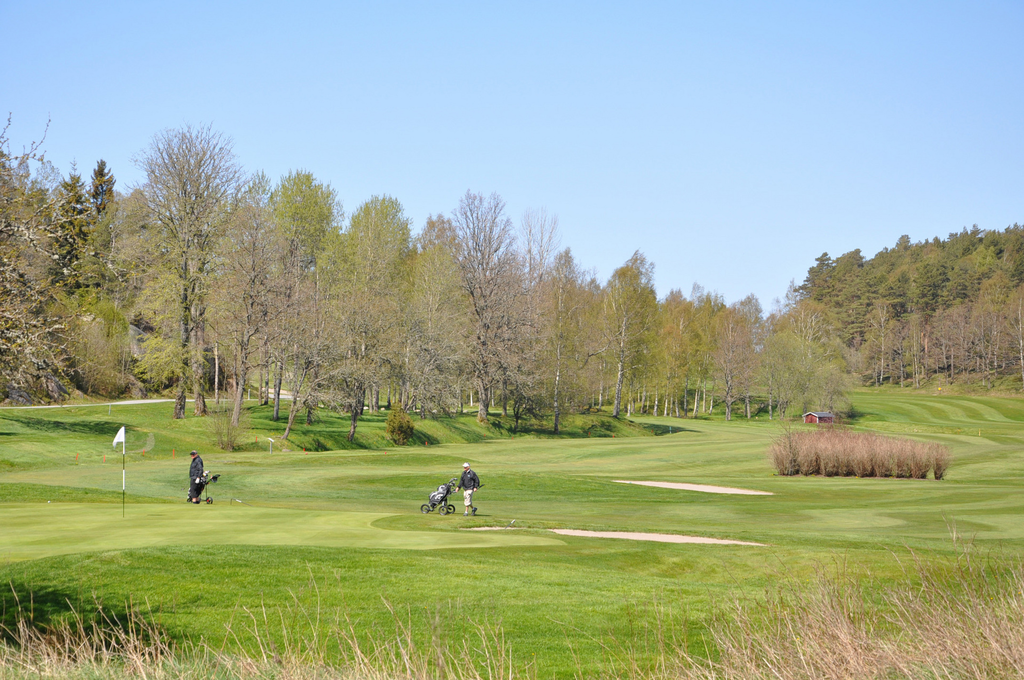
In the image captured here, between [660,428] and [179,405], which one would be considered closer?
[179,405]

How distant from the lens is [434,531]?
853 inches

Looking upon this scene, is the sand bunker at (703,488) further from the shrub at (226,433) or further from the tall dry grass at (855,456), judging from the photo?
the shrub at (226,433)

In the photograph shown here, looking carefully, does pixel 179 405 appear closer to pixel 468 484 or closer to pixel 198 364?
pixel 198 364

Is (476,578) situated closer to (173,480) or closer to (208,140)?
(173,480)

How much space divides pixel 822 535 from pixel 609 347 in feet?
210

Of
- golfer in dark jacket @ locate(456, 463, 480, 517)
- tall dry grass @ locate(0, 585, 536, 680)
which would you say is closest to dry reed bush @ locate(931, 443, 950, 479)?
golfer in dark jacket @ locate(456, 463, 480, 517)

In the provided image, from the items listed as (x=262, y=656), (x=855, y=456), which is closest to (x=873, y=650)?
(x=262, y=656)

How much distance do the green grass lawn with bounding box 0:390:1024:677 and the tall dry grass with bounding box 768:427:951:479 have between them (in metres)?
1.65

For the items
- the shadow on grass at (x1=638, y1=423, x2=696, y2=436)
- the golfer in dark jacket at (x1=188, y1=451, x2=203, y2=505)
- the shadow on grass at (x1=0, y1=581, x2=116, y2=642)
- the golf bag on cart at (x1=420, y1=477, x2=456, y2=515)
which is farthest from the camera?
the shadow on grass at (x1=638, y1=423, x2=696, y2=436)

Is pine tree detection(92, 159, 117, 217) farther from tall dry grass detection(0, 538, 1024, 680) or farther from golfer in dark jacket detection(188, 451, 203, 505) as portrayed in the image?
tall dry grass detection(0, 538, 1024, 680)

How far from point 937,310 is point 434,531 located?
138698 mm

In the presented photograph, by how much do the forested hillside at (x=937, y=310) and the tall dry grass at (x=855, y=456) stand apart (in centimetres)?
9266

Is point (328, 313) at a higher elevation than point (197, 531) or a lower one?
higher

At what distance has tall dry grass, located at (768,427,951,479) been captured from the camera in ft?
123
